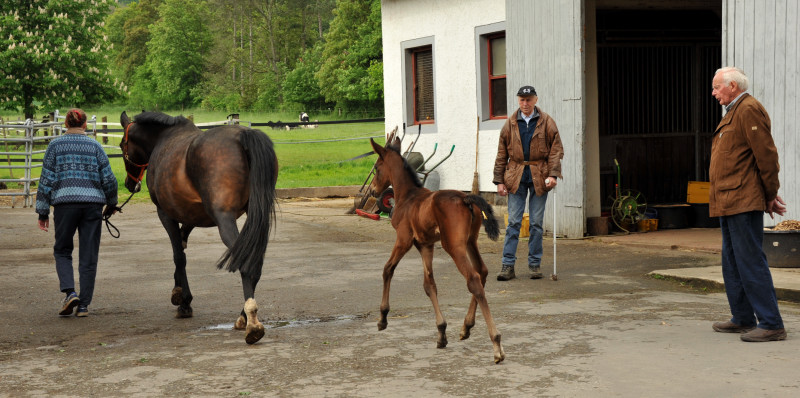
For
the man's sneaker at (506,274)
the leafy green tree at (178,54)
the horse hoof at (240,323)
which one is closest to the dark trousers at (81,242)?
the horse hoof at (240,323)

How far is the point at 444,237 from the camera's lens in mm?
6551

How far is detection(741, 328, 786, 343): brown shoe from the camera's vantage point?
661 cm

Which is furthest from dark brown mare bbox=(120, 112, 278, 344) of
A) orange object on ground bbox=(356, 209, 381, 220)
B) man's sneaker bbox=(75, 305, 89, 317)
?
orange object on ground bbox=(356, 209, 381, 220)

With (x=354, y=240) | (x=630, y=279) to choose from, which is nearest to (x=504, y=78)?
(x=354, y=240)

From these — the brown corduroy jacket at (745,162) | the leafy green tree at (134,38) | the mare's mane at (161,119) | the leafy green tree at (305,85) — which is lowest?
the brown corduroy jacket at (745,162)

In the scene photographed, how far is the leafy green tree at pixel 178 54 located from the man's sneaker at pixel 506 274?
72.5 metres

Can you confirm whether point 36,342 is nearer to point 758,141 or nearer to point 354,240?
point 758,141

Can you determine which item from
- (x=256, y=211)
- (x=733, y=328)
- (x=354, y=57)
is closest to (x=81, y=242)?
(x=256, y=211)

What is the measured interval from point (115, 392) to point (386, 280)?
2.15 meters

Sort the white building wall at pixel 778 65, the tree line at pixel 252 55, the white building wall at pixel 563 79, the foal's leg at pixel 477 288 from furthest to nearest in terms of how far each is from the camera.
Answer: the tree line at pixel 252 55 → the white building wall at pixel 563 79 → the white building wall at pixel 778 65 → the foal's leg at pixel 477 288

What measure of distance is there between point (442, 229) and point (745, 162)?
2.19 m

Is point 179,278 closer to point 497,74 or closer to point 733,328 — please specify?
point 733,328

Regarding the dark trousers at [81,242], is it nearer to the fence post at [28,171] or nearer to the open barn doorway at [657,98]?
the open barn doorway at [657,98]

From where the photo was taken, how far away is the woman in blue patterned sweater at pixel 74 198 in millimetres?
8516
